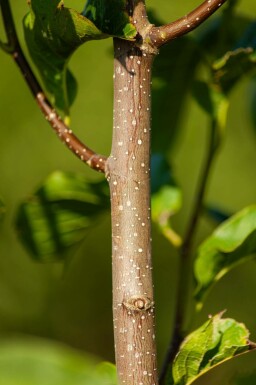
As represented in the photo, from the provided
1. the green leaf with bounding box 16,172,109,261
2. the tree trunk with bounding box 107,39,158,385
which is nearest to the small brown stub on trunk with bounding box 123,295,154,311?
the tree trunk with bounding box 107,39,158,385

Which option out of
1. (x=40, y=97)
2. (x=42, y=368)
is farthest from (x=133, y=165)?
(x=42, y=368)

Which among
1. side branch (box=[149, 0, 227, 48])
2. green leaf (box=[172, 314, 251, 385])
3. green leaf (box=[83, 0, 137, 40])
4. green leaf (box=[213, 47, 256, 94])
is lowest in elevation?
green leaf (box=[172, 314, 251, 385])

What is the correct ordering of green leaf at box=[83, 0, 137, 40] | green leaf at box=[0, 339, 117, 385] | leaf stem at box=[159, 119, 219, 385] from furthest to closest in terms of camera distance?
leaf stem at box=[159, 119, 219, 385] < green leaf at box=[83, 0, 137, 40] < green leaf at box=[0, 339, 117, 385]

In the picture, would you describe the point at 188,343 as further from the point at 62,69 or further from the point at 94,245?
the point at 94,245

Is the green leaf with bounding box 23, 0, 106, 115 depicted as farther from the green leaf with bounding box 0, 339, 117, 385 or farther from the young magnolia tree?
the green leaf with bounding box 0, 339, 117, 385

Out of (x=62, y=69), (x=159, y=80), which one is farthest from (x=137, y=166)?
(x=159, y=80)

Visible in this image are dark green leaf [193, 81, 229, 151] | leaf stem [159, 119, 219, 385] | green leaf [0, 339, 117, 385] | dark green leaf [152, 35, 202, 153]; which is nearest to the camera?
green leaf [0, 339, 117, 385]

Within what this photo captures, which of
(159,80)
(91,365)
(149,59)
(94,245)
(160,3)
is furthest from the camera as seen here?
(94,245)
